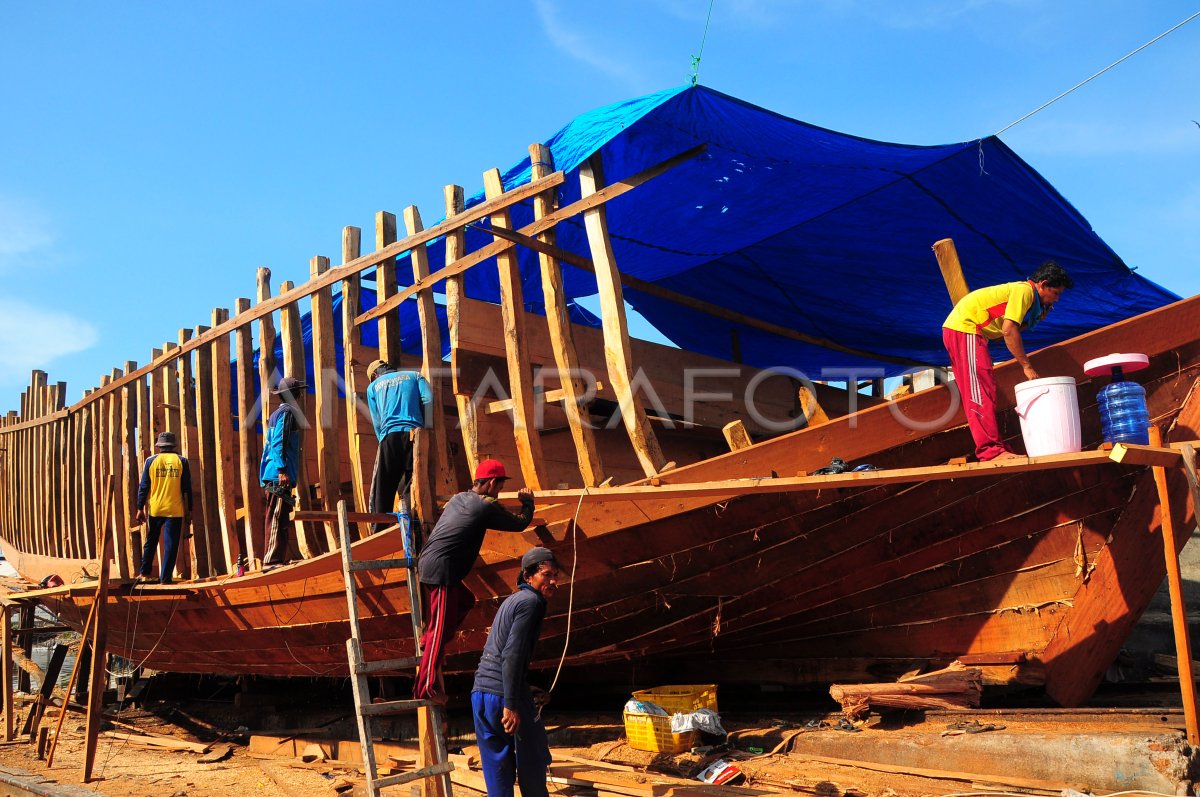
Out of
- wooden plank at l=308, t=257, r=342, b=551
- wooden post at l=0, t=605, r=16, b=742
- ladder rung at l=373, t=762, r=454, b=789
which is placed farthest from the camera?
wooden post at l=0, t=605, r=16, b=742

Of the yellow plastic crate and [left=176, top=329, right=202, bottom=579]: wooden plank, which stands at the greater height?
[left=176, top=329, right=202, bottom=579]: wooden plank

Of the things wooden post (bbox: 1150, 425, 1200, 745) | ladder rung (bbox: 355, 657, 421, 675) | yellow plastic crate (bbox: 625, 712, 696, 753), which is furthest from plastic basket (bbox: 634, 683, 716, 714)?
wooden post (bbox: 1150, 425, 1200, 745)

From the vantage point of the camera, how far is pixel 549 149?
6262 millimetres

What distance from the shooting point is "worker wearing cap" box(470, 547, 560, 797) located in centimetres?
437

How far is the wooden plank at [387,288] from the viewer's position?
269 inches

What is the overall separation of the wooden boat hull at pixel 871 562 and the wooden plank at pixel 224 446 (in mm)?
1822

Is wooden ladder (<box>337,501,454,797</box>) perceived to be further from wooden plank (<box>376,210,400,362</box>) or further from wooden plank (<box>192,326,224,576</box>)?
wooden plank (<box>192,326,224,576</box>)

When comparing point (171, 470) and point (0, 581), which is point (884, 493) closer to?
point (171, 470)

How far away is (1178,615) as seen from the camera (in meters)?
4.34

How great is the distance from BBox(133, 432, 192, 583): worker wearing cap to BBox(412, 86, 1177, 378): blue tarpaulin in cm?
295

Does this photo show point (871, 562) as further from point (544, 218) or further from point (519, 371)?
point (544, 218)

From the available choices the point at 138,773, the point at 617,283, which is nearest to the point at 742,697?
the point at 617,283

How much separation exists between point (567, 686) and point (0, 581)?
6936 mm

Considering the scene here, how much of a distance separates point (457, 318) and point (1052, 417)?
340 centimetres
